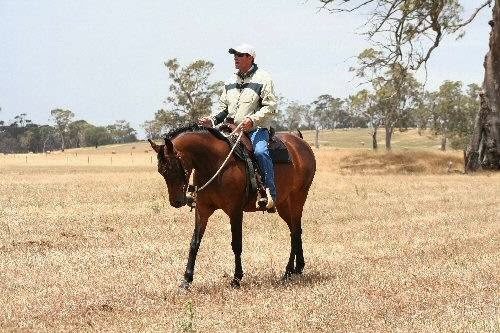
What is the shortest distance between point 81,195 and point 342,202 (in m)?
9.00

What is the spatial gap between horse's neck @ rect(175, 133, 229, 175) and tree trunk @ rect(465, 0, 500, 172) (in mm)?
26737

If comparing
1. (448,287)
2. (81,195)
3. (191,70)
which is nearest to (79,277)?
(448,287)

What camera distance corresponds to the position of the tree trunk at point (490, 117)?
31464 mm

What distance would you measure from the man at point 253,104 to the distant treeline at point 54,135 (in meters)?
154

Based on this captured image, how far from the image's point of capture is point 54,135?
173 metres

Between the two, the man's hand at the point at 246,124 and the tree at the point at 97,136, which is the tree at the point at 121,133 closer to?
the tree at the point at 97,136

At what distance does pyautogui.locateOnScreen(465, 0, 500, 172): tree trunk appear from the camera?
3146 cm

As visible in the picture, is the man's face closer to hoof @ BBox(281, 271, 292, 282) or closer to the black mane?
the black mane

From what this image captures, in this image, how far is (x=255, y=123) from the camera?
27.9 feet

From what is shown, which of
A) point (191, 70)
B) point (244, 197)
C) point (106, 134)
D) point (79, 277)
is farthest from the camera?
point (106, 134)

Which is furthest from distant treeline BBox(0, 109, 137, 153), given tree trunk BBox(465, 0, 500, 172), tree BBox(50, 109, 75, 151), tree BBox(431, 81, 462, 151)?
tree trunk BBox(465, 0, 500, 172)

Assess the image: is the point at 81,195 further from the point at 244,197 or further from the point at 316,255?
the point at 244,197

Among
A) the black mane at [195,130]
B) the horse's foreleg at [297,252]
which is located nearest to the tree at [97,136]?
the horse's foreleg at [297,252]

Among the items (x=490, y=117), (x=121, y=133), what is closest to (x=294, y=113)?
(x=121, y=133)
